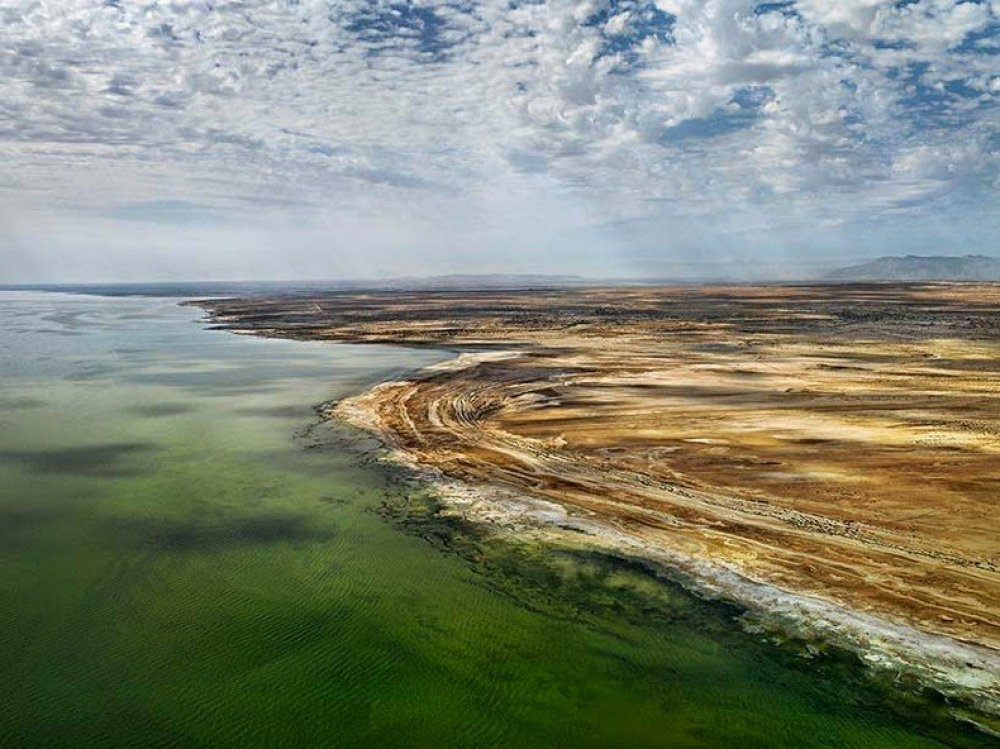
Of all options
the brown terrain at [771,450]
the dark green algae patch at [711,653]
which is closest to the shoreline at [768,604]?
the dark green algae patch at [711,653]

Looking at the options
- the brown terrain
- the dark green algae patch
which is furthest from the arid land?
the dark green algae patch

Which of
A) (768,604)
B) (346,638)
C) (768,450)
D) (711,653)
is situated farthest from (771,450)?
(346,638)

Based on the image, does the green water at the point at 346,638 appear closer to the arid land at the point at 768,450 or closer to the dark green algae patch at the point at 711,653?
the dark green algae patch at the point at 711,653

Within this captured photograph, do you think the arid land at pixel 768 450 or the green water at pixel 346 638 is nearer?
the green water at pixel 346 638

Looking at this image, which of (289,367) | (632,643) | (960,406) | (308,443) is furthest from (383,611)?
(289,367)

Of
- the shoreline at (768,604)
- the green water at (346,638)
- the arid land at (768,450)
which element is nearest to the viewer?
the green water at (346,638)

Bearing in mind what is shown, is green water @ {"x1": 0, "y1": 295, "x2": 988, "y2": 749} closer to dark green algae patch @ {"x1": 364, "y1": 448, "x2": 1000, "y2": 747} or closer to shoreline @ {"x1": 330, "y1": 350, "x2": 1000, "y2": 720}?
dark green algae patch @ {"x1": 364, "y1": 448, "x2": 1000, "y2": 747}

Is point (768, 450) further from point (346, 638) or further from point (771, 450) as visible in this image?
point (346, 638)
